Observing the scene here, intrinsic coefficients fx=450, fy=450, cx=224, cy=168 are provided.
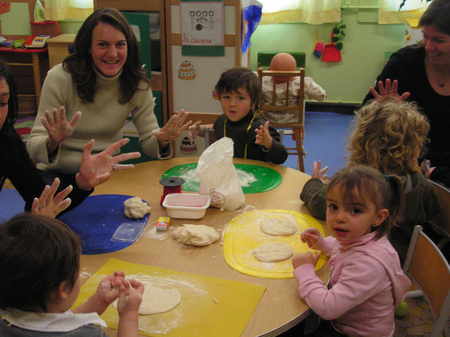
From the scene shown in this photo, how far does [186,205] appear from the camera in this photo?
4.98ft

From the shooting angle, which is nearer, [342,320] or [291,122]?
[342,320]

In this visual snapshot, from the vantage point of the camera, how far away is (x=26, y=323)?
0.78 metres

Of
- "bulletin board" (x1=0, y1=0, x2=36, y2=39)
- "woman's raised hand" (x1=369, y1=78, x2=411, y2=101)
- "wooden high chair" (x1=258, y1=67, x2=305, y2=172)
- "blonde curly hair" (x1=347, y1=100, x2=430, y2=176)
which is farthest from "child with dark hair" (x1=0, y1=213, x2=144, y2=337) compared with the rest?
"bulletin board" (x1=0, y1=0, x2=36, y2=39)

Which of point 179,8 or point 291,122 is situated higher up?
point 179,8

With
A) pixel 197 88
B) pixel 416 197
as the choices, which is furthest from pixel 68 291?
pixel 197 88

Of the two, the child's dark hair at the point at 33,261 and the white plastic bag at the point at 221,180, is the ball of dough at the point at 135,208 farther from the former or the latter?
the child's dark hair at the point at 33,261

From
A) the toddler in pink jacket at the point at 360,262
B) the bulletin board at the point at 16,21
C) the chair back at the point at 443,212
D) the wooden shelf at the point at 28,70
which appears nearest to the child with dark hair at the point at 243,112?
the chair back at the point at 443,212

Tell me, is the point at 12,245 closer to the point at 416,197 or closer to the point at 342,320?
→ the point at 342,320

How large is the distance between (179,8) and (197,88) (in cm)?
55

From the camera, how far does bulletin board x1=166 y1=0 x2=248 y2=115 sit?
299 centimetres

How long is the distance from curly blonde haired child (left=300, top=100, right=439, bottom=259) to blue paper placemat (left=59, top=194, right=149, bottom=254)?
61 cm

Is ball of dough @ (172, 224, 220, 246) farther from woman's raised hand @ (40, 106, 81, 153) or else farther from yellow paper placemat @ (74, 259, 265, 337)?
woman's raised hand @ (40, 106, 81, 153)

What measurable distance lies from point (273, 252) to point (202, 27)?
6.91ft

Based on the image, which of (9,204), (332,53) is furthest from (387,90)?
(332,53)
